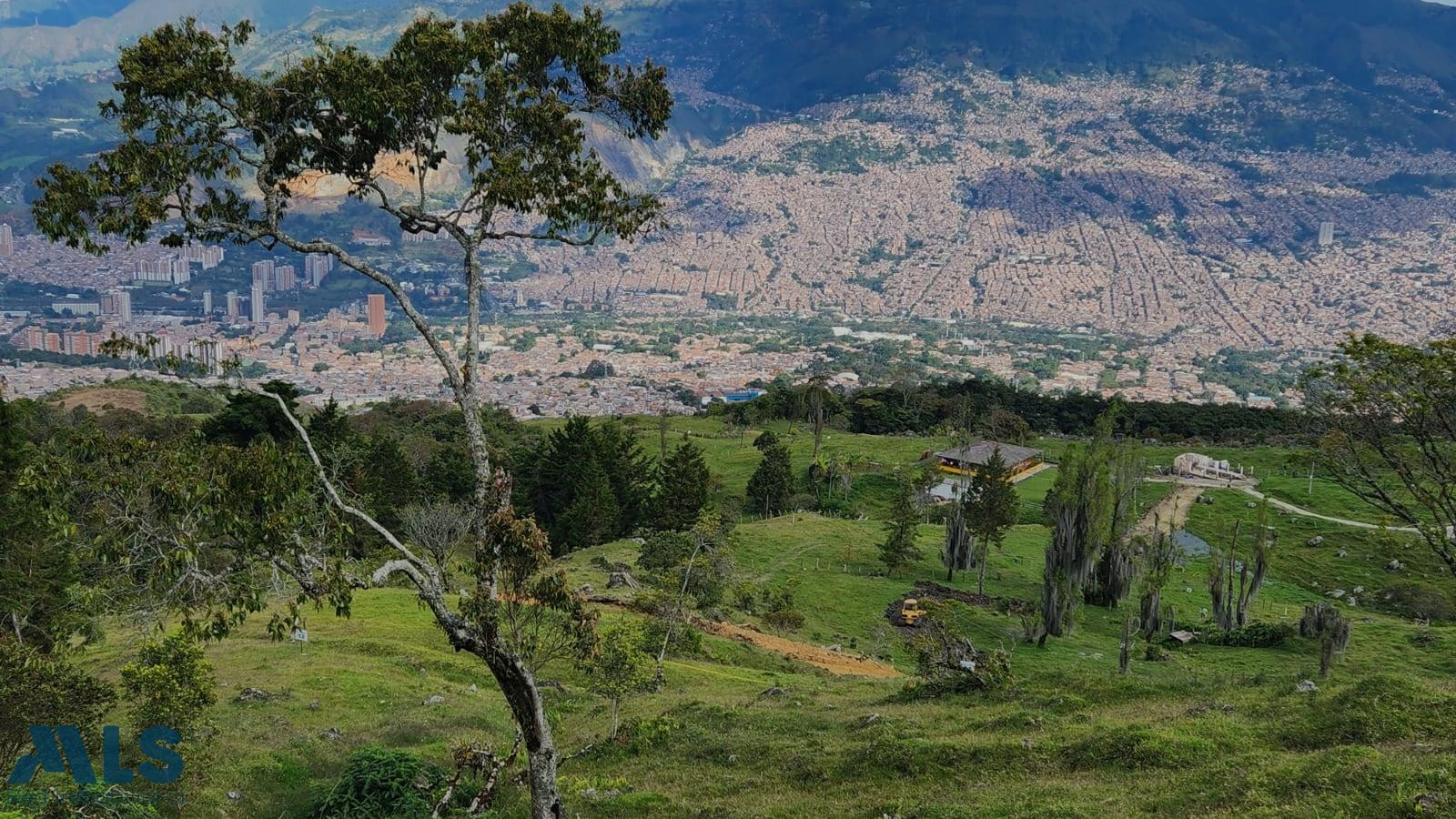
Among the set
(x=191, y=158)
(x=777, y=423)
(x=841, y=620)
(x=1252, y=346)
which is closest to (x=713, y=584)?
(x=841, y=620)

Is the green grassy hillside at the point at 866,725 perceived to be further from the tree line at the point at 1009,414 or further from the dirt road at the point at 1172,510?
the tree line at the point at 1009,414

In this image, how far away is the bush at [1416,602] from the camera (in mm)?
33562

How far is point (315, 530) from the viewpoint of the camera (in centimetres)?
859

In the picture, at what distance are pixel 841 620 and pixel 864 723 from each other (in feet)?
53.5

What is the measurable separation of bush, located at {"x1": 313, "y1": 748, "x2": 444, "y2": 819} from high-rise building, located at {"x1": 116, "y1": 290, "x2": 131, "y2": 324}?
174m

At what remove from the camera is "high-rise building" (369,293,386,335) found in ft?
567

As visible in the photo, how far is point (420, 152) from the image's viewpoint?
10.1 m

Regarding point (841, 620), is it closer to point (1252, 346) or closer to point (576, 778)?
point (576, 778)

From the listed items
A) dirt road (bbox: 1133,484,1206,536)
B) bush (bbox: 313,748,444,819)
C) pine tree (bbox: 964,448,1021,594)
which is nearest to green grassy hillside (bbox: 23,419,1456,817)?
bush (bbox: 313,748,444,819)

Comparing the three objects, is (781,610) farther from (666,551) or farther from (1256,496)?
(1256,496)

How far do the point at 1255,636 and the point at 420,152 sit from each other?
29782 millimetres

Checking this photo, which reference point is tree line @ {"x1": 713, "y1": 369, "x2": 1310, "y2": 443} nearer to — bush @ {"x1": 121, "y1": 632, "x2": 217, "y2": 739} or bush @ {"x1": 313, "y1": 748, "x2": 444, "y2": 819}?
bush @ {"x1": 313, "y1": 748, "x2": 444, "y2": 819}

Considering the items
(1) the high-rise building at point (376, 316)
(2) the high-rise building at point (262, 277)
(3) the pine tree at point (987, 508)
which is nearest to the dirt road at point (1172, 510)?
(3) the pine tree at point (987, 508)

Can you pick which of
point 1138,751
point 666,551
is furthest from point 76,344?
point 1138,751
